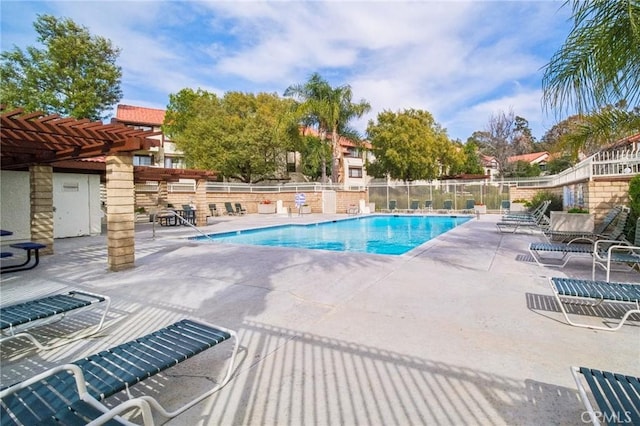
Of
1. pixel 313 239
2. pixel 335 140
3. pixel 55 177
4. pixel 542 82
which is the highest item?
pixel 335 140

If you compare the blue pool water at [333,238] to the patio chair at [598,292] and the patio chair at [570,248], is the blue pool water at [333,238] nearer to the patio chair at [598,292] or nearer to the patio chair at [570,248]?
the patio chair at [570,248]

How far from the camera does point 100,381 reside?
6.70 feet

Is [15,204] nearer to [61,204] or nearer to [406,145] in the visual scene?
[61,204]

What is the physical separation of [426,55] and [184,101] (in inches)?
1139

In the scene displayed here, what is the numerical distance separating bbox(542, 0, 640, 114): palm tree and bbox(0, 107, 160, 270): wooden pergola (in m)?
6.13

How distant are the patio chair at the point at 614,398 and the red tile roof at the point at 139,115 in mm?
43898

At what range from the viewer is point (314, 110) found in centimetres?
2512

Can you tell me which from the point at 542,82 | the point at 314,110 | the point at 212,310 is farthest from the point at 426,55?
the point at 212,310

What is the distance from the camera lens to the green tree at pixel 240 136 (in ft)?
88.9

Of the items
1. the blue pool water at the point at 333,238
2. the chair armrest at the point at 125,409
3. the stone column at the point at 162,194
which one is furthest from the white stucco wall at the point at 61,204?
the chair armrest at the point at 125,409

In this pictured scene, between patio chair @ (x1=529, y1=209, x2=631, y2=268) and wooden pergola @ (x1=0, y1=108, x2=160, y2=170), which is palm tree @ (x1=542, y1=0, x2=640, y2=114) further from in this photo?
wooden pergola @ (x1=0, y1=108, x2=160, y2=170)

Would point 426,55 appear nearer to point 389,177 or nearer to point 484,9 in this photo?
point 484,9

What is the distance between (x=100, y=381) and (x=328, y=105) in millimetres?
24720

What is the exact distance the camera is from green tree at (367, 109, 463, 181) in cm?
2941
